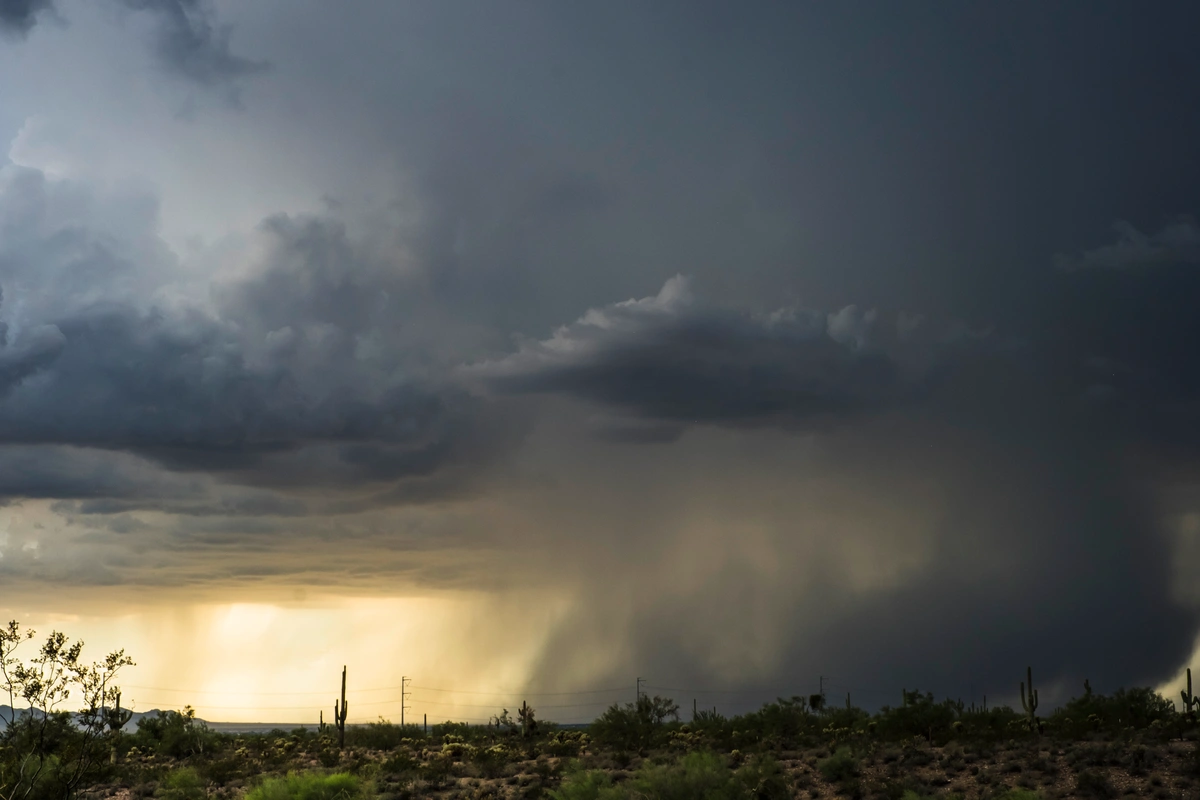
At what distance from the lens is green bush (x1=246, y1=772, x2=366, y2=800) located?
4244cm

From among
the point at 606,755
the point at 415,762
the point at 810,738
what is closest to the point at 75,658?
the point at 415,762

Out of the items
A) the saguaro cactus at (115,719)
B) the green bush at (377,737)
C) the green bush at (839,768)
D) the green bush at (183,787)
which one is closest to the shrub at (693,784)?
the green bush at (839,768)

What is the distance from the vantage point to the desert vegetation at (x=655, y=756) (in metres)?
31.2

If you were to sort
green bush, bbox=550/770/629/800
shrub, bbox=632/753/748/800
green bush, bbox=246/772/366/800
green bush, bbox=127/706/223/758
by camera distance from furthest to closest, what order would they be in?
green bush, bbox=127/706/223/758
green bush, bbox=246/772/366/800
green bush, bbox=550/770/629/800
shrub, bbox=632/753/748/800

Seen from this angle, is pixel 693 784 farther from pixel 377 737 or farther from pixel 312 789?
pixel 377 737

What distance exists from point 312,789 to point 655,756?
18.8m

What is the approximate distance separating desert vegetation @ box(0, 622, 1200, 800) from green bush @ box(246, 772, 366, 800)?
0.31 ft

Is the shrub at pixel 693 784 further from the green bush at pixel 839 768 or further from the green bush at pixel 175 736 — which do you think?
the green bush at pixel 175 736

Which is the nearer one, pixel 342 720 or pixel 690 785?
A: pixel 690 785

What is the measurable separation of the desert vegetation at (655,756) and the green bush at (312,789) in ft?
0.31

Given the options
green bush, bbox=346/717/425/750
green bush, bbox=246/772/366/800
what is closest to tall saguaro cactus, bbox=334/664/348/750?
green bush, bbox=346/717/425/750

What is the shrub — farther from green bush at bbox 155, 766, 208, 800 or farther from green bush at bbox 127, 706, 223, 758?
green bush at bbox 127, 706, 223, 758

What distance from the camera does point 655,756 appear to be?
179 feet

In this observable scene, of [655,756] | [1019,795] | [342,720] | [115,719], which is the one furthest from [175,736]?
[1019,795]
